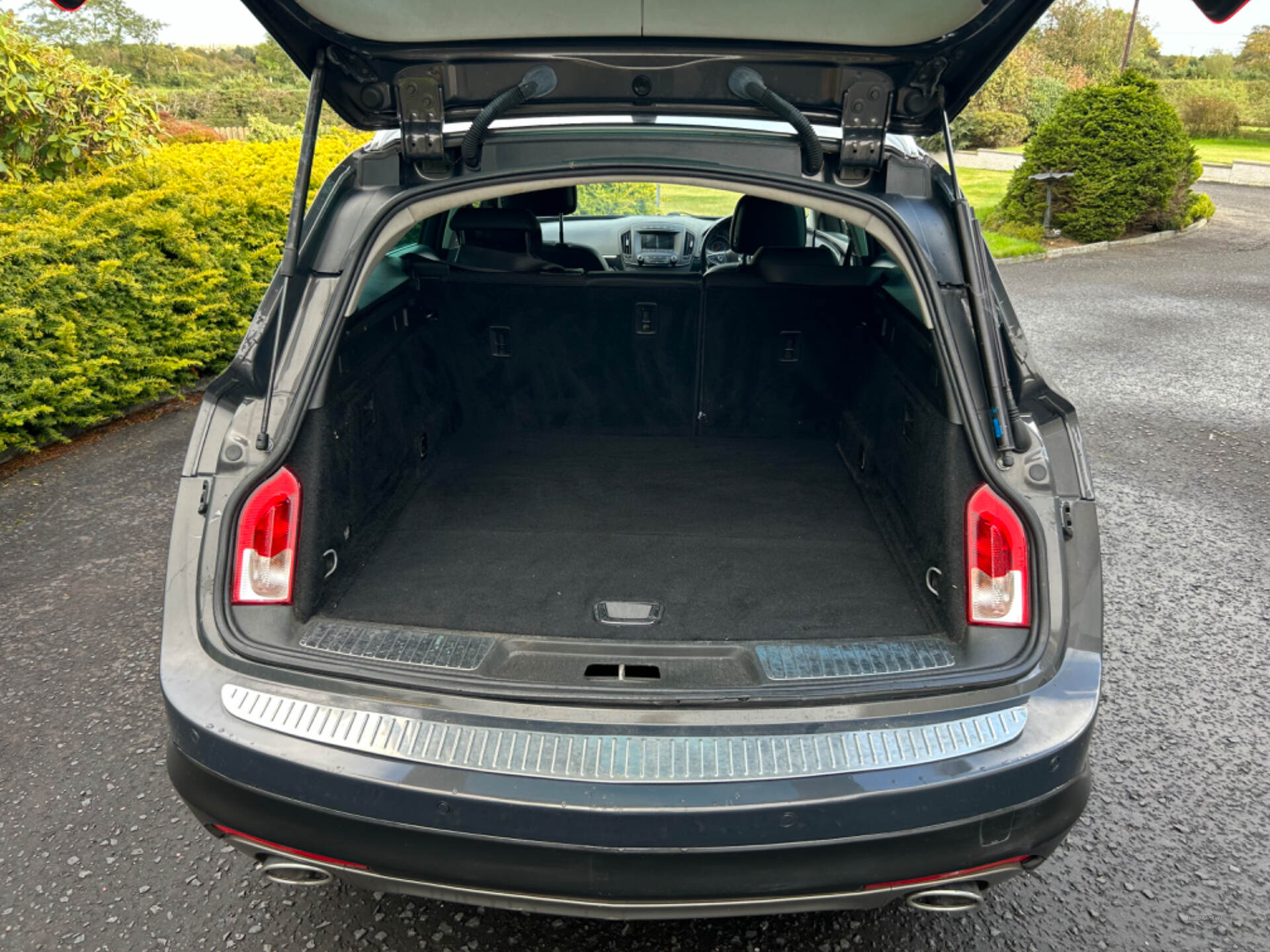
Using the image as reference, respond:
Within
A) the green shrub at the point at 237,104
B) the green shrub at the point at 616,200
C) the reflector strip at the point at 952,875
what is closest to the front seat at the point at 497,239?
the green shrub at the point at 616,200

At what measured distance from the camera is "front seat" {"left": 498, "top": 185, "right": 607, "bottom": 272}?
3570 millimetres

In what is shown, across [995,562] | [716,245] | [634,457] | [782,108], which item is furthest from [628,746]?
[716,245]

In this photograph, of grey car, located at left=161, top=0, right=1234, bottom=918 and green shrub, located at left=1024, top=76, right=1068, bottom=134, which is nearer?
grey car, located at left=161, top=0, right=1234, bottom=918

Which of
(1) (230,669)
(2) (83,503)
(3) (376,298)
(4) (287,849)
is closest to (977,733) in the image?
(4) (287,849)

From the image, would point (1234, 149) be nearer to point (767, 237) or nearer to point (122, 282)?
point (767, 237)

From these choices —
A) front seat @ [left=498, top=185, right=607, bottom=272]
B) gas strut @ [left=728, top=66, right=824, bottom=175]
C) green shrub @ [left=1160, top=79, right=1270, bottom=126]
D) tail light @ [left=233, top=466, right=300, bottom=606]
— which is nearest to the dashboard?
front seat @ [left=498, top=185, right=607, bottom=272]

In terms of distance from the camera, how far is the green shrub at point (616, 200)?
18.0 feet

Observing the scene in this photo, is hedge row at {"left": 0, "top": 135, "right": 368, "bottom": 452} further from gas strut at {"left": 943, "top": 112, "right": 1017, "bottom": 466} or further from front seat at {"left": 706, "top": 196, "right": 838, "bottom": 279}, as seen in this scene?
gas strut at {"left": 943, "top": 112, "right": 1017, "bottom": 466}

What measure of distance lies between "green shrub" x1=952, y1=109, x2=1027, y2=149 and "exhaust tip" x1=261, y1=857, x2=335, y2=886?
23.0 meters

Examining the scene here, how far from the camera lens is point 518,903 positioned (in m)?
1.56

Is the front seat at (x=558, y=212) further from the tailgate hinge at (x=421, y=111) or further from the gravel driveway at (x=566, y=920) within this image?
the gravel driveway at (x=566, y=920)

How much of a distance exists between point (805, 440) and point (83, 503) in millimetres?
3240

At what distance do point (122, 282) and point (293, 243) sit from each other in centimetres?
332

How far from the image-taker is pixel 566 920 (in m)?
2.04
